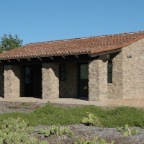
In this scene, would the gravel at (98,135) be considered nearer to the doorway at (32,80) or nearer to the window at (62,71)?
the window at (62,71)

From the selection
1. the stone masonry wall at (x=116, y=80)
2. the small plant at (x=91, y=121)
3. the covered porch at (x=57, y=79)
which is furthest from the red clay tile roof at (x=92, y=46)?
the small plant at (x=91, y=121)

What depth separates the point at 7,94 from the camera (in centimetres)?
2109

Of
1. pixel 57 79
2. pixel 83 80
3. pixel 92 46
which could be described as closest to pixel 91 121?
pixel 92 46

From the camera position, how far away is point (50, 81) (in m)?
19.3

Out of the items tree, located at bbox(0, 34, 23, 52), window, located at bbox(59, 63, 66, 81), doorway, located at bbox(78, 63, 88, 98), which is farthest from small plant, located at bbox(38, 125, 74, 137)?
tree, located at bbox(0, 34, 23, 52)

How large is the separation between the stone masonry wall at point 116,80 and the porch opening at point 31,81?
5236 mm

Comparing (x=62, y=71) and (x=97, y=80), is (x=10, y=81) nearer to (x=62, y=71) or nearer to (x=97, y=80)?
(x=62, y=71)

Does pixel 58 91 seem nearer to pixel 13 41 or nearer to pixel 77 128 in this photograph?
pixel 77 128

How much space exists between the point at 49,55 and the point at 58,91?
2250 millimetres

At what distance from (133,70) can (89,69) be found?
3430 mm

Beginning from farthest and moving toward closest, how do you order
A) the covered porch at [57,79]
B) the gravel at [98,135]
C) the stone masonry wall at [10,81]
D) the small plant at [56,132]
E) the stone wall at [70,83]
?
the stone masonry wall at [10,81] < the stone wall at [70,83] < the covered porch at [57,79] < the small plant at [56,132] < the gravel at [98,135]

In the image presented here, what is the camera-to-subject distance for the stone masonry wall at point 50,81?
1928cm

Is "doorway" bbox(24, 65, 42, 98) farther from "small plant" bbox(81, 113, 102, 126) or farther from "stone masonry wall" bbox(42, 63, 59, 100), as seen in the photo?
"small plant" bbox(81, 113, 102, 126)

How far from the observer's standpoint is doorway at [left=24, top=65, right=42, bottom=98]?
74.3 feet
